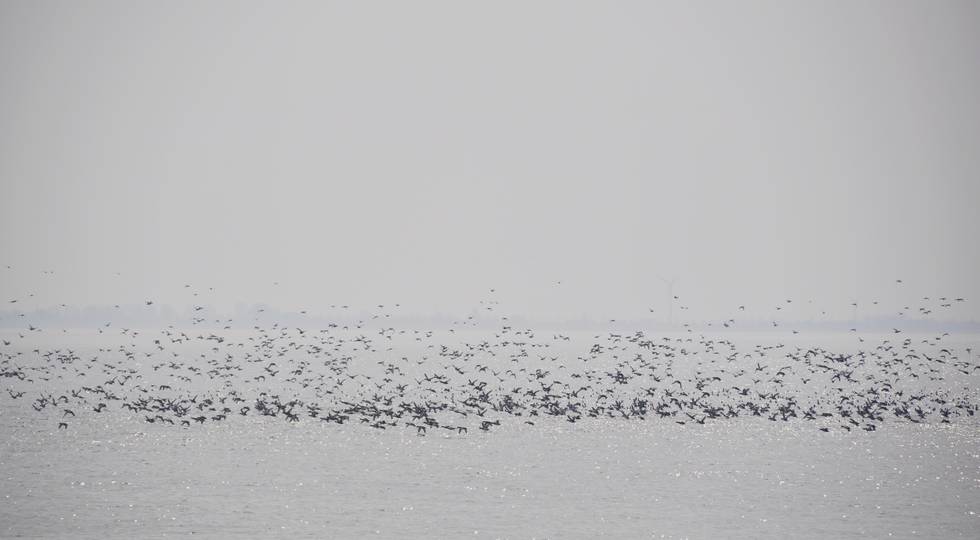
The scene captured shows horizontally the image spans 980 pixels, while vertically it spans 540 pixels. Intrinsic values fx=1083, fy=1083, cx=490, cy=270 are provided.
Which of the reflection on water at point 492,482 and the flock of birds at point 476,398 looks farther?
the flock of birds at point 476,398

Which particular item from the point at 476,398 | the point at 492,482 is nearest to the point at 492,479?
the point at 492,482

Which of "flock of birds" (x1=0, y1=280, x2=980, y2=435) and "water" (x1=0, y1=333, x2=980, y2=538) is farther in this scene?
"flock of birds" (x1=0, y1=280, x2=980, y2=435)

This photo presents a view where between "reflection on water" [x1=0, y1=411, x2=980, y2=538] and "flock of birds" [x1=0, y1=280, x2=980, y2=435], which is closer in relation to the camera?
"reflection on water" [x1=0, y1=411, x2=980, y2=538]

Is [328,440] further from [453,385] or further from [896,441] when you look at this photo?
[453,385]

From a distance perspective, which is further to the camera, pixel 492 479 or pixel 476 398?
pixel 476 398

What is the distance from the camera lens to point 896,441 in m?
52.8

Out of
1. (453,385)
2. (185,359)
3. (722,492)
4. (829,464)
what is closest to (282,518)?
(722,492)

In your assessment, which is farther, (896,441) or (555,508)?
(896,441)

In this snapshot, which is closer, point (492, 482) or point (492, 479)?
point (492, 482)

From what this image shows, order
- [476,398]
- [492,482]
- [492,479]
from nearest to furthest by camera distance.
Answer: [492,482] → [492,479] → [476,398]

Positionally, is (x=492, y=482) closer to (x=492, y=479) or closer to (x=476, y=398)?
(x=492, y=479)

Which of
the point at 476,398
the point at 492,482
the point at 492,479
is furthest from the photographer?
the point at 476,398

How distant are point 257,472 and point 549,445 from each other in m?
14.7

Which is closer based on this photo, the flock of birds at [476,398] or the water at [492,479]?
the water at [492,479]
